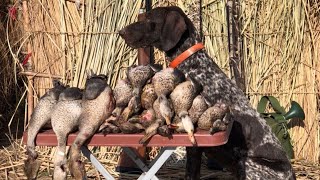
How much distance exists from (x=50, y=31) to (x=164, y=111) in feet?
11.7

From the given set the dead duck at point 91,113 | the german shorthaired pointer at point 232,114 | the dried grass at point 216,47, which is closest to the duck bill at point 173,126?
the dead duck at point 91,113

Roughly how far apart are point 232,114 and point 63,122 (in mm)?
1456

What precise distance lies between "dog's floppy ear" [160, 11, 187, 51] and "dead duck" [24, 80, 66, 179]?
104 cm

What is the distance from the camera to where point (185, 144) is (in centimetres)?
329

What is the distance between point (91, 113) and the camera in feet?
11.3

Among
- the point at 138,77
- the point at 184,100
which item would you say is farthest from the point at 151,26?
the point at 184,100

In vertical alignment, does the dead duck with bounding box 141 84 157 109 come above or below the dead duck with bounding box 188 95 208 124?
above

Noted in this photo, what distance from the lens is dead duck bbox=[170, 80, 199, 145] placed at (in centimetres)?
336

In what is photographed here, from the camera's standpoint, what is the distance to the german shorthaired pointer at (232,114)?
4262 mm

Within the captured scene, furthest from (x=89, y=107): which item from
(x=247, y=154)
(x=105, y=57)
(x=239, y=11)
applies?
(x=239, y=11)

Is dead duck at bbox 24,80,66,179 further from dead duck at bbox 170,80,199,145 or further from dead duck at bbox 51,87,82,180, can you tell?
dead duck at bbox 170,80,199,145

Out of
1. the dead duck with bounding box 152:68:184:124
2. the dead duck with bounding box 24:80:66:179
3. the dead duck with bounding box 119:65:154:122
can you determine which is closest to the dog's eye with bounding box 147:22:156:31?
the dead duck with bounding box 119:65:154:122

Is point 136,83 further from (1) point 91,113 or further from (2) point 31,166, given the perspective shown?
(2) point 31,166

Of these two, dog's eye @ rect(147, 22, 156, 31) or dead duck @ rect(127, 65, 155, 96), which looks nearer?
dead duck @ rect(127, 65, 155, 96)
